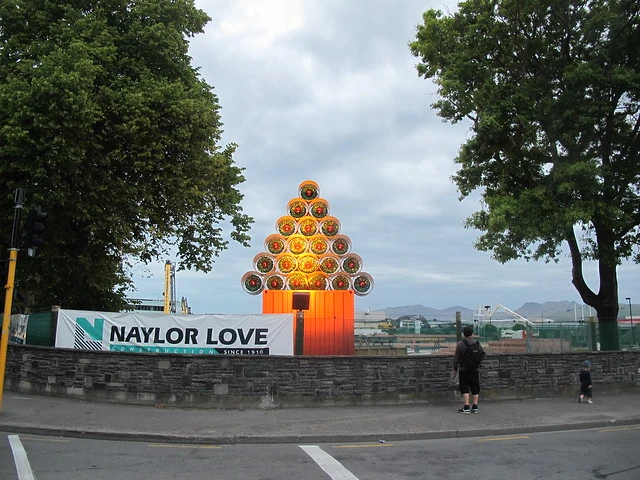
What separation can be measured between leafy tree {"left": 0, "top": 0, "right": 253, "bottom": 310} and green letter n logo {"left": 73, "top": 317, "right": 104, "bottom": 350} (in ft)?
14.4

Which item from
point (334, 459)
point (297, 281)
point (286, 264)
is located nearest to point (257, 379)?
point (334, 459)

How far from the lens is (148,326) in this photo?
513 inches

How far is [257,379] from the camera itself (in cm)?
1188

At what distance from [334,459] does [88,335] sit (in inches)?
315

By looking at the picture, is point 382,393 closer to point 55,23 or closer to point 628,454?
point 628,454

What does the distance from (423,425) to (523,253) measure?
1259cm

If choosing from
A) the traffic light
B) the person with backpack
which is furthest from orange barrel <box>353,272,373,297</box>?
the traffic light

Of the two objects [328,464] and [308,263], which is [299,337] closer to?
[328,464]

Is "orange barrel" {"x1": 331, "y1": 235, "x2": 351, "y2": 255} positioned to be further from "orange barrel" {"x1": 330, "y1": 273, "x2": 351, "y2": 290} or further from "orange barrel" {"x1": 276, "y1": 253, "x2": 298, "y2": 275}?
"orange barrel" {"x1": 276, "y1": 253, "x2": 298, "y2": 275}

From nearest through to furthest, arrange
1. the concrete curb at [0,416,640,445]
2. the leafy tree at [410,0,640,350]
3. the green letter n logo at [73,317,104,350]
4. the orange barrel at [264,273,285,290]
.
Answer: the concrete curb at [0,416,640,445] < the green letter n logo at [73,317,104,350] < the leafy tree at [410,0,640,350] < the orange barrel at [264,273,285,290]

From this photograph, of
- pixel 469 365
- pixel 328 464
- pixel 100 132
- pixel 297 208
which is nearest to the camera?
pixel 328 464

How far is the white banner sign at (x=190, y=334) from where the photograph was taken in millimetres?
12828

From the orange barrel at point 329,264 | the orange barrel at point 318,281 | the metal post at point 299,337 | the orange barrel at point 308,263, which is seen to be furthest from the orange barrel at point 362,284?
the metal post at point 299,337

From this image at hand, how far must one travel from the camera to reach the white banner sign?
1283cm
